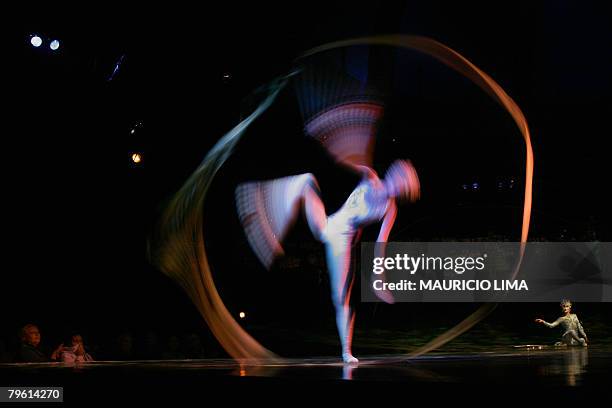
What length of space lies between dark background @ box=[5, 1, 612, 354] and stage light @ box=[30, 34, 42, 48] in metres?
0.10

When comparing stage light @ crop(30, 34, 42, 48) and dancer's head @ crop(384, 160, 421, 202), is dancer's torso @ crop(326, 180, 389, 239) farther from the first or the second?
stage light @ crop(30, 34, 42, 48)

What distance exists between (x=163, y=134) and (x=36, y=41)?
2.26m

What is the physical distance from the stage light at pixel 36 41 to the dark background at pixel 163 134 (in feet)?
0.34

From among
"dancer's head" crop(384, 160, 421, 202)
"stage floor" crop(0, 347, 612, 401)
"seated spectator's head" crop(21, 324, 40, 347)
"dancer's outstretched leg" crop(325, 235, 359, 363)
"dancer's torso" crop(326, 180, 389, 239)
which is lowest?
"stage floor" crop(0, 347, 612, 401)

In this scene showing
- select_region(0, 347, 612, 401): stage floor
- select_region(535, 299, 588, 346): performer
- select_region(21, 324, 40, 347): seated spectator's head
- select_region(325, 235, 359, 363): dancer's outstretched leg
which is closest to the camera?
select_region(0, 347, 612, 401): stage floor

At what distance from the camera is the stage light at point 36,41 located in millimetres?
8914

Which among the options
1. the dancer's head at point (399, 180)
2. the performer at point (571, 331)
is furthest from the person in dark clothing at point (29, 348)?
the performer at point (571, 331)

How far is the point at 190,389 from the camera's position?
4797 mm

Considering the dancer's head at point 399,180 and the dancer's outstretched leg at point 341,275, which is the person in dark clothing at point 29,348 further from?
the dancer's head at point 399,180

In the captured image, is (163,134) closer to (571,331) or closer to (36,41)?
(36,41)

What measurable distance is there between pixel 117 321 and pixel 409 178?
4745 mm

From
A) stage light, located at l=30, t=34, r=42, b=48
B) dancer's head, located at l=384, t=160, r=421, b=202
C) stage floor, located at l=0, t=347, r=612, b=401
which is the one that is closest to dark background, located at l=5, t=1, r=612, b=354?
stage light, located at l=30, t=34, r=42, b=48

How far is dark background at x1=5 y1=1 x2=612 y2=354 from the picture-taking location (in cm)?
927

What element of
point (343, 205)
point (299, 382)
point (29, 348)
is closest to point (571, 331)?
point (343, 205)
